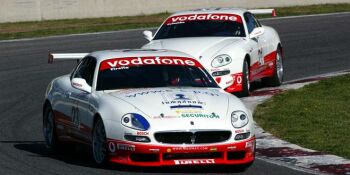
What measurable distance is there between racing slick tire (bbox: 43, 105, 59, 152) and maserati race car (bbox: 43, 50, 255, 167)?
280 millimetres

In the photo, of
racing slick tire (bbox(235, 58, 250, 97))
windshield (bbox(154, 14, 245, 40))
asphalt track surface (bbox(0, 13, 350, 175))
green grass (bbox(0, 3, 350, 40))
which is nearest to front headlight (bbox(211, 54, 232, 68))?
racing slick tire (bbox(235, 58, 250, 97))

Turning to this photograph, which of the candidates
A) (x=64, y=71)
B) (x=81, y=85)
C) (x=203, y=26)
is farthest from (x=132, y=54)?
(x=64, y=71)

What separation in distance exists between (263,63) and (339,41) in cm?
956

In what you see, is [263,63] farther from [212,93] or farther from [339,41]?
[339,41]

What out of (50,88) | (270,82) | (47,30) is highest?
(50,88)

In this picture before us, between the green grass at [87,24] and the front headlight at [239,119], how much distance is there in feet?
71.7

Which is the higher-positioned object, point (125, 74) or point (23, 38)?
point (125, 74)

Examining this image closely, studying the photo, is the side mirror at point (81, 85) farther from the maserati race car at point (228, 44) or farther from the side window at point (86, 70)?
the maserati race car at point (228, 44)

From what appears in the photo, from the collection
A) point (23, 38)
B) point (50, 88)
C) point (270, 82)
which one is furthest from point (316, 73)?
point (23, 38)

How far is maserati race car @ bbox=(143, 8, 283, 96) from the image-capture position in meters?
17.3

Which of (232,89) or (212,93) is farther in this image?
(232,89)

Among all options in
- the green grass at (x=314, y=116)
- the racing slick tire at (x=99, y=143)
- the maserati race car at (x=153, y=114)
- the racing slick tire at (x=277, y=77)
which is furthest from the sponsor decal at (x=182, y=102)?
the racing slick tire at (x=277, y=77)

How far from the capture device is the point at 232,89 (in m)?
17.4

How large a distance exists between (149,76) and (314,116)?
11.9 feet
